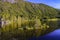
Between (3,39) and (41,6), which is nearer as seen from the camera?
(3,39)

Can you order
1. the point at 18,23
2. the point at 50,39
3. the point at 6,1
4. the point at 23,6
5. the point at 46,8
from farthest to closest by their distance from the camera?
the point at 46,8, the point at 23,6, the point at 6,1, the point at 18,23, the point at 50,39

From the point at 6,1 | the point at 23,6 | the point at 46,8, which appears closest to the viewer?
the point at 6,1

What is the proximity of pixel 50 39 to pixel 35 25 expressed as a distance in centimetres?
2107

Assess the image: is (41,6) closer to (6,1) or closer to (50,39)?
(6,1)

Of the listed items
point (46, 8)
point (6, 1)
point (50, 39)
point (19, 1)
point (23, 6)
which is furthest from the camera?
point (46, 8)

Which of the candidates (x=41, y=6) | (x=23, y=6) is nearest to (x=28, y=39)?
(x=23, y=6)

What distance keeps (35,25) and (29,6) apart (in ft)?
295

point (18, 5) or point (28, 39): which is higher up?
point (18, 5)

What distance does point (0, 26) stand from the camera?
55.0 meters

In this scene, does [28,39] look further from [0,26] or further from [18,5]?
[18,5]

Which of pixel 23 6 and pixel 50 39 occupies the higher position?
pixel 23 6

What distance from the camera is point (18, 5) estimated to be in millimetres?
128125

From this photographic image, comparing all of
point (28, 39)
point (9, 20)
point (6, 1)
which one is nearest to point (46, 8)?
point (6, 1)

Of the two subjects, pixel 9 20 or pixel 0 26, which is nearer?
pixel 0 26
